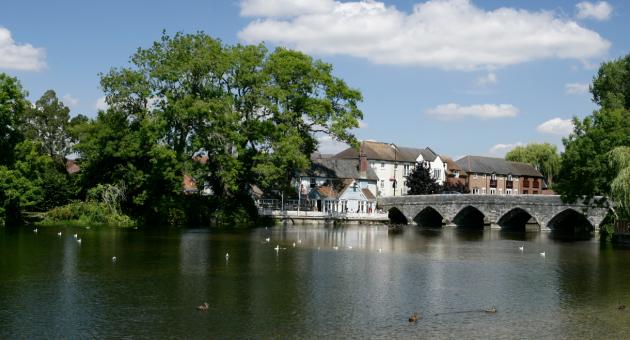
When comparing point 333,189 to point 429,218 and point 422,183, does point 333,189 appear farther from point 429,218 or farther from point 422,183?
point 422,183

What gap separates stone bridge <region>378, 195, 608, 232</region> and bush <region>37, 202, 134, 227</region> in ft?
119

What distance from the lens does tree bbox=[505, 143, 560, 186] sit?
122 m

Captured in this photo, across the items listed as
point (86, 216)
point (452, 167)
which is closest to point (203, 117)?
point (86, 216)

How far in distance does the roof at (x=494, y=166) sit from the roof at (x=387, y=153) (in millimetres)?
5767

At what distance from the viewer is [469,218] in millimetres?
85312

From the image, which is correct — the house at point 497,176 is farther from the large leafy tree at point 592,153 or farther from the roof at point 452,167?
the large leafy tree at point 592,153

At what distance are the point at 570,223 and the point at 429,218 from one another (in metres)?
17.0

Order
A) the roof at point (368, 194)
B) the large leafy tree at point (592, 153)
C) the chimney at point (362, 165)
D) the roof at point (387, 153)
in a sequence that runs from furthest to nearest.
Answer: the roof at point (387, 153) < the chimney at point (362, 165) < the roof at point (368, 194) < the large leafy tree at point (592, 153)

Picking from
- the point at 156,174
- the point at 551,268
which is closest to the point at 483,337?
the point at 551,268

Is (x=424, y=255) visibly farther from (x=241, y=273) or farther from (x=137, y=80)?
(x=137, y=80)

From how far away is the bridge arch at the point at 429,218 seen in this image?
84688mm

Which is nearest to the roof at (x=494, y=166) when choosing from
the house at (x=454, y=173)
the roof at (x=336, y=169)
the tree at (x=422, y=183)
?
the house at (x=454, y=173)

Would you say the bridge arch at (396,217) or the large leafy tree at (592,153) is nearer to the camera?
the large leafy tree at (592,153)

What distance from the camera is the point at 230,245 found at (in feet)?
144
